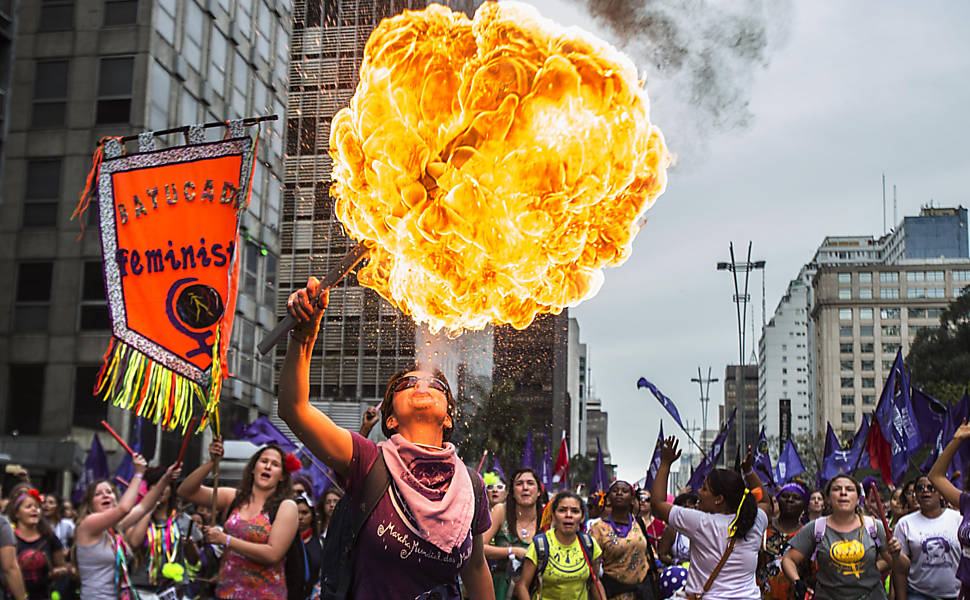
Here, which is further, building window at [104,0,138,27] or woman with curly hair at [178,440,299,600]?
building window at [104,0,138,27]

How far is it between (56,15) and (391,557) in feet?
108

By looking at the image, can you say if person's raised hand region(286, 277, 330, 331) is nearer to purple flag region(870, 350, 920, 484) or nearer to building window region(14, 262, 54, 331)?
purple flag region(870, 350, 920, 484)

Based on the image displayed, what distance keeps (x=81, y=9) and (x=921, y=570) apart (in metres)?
30.7

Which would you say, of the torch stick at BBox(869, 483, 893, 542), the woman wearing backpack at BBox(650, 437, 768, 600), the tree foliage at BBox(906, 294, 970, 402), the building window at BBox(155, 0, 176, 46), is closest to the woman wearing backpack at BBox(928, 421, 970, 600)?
the torch stick at BBox(869, 483, 893, 542)

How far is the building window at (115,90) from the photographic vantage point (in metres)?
31.4

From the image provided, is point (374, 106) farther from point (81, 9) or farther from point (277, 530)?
point (81, 9)

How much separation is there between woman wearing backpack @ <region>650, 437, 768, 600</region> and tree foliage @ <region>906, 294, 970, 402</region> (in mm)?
43788

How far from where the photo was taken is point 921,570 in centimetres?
850

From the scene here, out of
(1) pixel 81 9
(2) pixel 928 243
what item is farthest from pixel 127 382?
(2) pixel 928 243

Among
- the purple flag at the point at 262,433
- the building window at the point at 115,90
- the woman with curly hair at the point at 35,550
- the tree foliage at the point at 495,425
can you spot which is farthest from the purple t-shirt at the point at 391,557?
the tree foliage at the point at 495,425

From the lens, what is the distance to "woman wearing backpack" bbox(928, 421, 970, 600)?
313 inches

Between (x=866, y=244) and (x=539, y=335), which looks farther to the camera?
(x=866, y=244)

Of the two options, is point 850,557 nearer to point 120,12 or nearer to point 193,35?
point 120,12

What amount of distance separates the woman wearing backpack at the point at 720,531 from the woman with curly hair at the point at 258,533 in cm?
245
